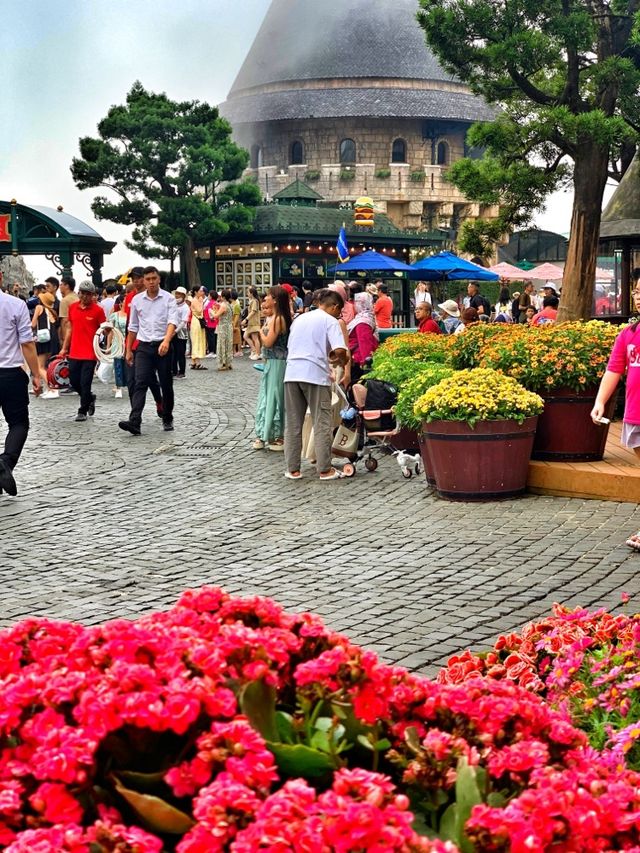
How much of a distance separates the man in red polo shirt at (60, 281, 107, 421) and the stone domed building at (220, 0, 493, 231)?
55.8m

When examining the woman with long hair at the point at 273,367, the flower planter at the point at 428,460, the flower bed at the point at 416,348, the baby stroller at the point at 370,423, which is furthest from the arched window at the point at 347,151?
the flower planter at the point at 428,460

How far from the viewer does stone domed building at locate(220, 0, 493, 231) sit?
72625 millimetres

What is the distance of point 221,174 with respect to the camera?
51.0 meters

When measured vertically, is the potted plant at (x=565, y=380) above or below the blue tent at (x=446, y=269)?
below

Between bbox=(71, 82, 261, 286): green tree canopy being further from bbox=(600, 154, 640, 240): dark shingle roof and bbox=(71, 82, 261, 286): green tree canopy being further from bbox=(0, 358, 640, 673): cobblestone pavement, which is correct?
bbox=(0, 358, 640, 673): cobblestone pavement

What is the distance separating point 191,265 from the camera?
50281 millimetres

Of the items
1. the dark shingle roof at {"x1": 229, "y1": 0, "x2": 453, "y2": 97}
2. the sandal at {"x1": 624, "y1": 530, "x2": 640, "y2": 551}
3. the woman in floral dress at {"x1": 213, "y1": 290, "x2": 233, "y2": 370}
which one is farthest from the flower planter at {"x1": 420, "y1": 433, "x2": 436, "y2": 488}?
the dark shingle roof at {"x1": 229, "y1": 0, "x2": 453, "y2": 97}

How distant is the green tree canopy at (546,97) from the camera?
641 inches

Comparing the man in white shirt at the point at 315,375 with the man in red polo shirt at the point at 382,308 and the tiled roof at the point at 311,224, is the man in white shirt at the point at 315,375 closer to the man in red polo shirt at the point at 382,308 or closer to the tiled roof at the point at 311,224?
the man in red polo shirt at the point at 382,308

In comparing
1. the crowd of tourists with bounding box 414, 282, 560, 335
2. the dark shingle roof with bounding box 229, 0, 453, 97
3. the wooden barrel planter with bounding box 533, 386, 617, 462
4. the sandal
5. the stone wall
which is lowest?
the sandal

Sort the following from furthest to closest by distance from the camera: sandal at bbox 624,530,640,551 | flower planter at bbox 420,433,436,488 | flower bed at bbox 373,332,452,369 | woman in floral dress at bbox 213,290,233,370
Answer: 1. woman in floral dress at bbox 213,290,233,370
2. flower bed at bbox 373,332,452,369
3. flower planter at bbox 420,433,436,488
4. sandal at bbox 624,530,640,551

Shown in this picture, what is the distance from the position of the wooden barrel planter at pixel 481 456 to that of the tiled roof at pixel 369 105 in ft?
221

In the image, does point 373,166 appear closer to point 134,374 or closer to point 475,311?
point 475,311

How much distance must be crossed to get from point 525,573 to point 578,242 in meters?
9.83
